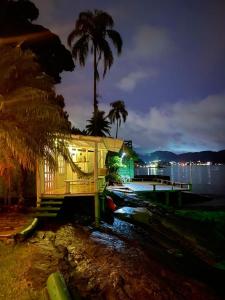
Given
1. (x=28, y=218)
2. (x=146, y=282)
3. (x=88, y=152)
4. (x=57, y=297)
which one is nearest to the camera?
(x=57, y=297)

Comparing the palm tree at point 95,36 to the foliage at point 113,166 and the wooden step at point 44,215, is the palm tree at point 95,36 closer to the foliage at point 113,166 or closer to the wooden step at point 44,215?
the foliage at point 113,166

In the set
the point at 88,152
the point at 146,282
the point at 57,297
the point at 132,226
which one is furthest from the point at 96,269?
the point at 88,152

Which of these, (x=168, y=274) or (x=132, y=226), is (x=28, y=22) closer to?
(x=132, y=226)

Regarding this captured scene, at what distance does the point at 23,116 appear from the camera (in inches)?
439

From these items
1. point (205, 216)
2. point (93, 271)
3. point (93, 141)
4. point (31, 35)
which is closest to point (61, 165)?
point (93, 141)

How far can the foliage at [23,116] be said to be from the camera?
35.8 feet

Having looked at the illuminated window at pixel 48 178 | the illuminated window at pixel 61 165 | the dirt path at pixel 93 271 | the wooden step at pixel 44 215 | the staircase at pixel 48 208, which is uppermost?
the illuminated window at pixel 61 165

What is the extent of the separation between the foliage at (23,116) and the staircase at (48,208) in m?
2.49

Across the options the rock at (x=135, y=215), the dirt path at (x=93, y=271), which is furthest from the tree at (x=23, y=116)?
the rock at (x=135, y=215)

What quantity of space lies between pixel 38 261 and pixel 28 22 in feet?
66.9

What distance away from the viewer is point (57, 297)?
6.02 meters

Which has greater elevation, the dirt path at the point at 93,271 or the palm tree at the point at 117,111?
the palm tree at the point at 117,111

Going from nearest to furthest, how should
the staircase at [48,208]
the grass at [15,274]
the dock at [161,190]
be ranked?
the grass at [15,274]
the staircase at [48,208]
the dock at [161,190]

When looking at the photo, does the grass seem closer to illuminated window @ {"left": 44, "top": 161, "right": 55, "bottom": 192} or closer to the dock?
illuminated window @ {"left": 44, "top": 161, "right": 55, "bottom": 192}
